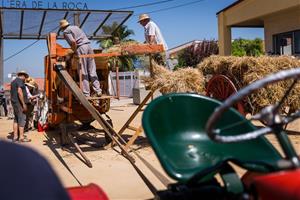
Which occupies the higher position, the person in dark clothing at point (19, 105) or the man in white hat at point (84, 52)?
the man in white hat at point (84, 52)

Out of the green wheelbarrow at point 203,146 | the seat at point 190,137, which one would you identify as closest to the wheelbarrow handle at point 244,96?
the green wheelbarrow at point 203,146

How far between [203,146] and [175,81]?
207 inches

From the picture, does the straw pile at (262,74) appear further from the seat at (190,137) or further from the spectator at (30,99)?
the spectator at (30,99)

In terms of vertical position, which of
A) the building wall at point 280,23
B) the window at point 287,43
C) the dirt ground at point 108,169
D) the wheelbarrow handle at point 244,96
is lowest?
the dirt ground at point 108,169

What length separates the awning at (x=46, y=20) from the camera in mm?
17734

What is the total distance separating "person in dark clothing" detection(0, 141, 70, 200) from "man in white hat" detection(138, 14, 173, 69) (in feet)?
26.2

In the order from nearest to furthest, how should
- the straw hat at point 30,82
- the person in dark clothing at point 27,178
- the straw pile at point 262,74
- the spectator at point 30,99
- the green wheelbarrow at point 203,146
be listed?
1. the person in dark clothing at point 27,178
2. the green wheelbarrow at point 203,146
3. the straw pile at point 262,74
4. the spectator at point 30,99
5. the straw hat at point 30,82

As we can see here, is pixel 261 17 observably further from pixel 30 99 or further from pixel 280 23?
pixel 30 99

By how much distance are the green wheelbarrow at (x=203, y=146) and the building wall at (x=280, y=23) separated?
48.7 ft

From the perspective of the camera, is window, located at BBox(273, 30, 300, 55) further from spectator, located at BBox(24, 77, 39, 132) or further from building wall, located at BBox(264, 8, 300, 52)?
spectator, located at BBox(24, 77, 39, 132)

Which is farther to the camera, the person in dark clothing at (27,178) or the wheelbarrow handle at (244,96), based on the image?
the wheelbarrow handle at (244,96)

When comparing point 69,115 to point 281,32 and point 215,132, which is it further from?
point 281,32

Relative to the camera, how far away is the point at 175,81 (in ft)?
29.0

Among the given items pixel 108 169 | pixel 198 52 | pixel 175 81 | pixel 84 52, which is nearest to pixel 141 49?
pixel 175 81
